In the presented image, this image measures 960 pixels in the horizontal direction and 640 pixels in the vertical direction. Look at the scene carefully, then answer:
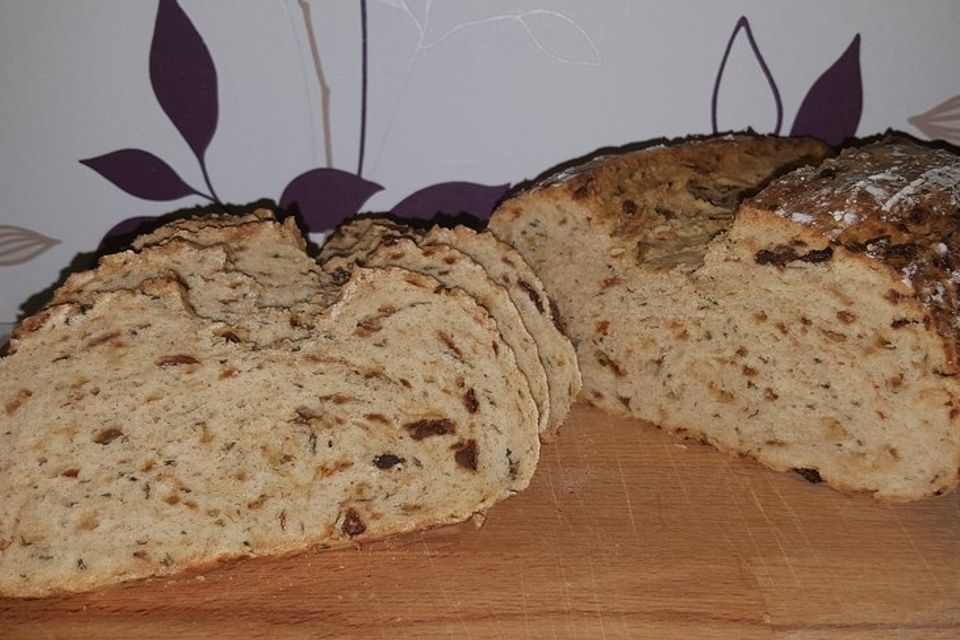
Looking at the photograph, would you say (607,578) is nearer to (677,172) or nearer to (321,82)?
(677,172)

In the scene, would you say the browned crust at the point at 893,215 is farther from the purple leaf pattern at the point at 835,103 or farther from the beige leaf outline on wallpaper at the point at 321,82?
the beige leaf outline on wallpaper at the point at 321,82

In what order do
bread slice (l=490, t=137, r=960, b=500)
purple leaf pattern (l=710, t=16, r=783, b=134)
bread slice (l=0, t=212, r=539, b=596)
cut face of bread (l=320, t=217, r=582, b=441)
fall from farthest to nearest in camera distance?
purple leaf pattern (l=710, t=16, r=783, b=134) < cut face of bread (l=320, t=217, r=582, b=441) < bread slice (l=490, t=137, r=960, b=500) < bread slice (l=0, t=212, r=539, b=596)

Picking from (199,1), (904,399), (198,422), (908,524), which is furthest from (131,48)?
(908,524)

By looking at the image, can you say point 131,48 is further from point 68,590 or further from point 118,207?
point 68,590

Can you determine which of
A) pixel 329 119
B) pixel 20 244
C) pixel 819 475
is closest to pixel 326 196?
pixel 329 119

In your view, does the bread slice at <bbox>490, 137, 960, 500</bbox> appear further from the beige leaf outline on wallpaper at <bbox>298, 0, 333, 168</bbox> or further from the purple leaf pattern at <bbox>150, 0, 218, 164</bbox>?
the purple leaf pattern at <bbox>150, 0, 218, 164</bbox>

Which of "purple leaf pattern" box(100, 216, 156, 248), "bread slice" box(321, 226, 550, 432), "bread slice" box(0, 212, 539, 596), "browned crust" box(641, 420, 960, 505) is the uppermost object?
"purple leaf pattern" box(100, 216, 156, 248)

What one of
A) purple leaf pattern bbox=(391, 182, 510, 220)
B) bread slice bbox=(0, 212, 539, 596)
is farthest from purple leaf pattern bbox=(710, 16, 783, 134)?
bread slice bbox=(0, 212, 539, 596)
